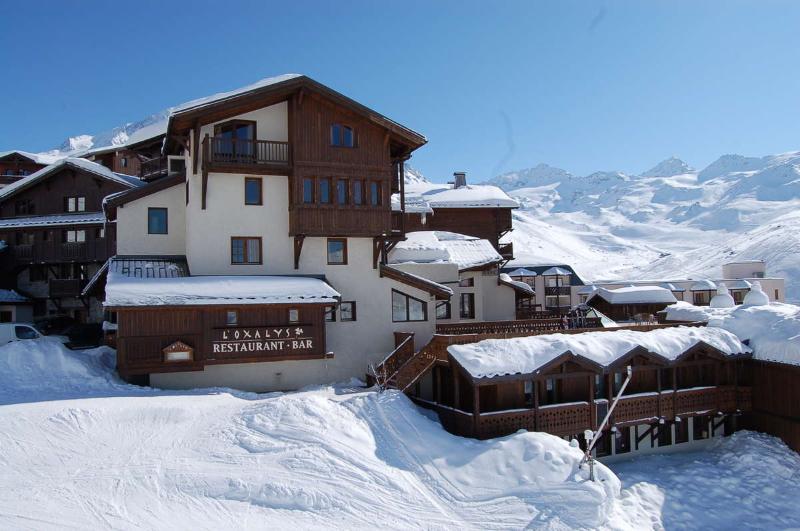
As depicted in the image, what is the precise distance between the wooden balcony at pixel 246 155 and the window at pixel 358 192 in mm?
3031

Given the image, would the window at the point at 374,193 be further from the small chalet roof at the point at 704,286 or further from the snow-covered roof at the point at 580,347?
the small chalet roof at the point at 704,286

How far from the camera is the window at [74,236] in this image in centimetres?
3822

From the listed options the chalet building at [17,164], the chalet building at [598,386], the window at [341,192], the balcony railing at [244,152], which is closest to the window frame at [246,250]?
the balcony railing at [244,152]

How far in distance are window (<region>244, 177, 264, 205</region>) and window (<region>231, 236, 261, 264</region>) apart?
1.58 metres

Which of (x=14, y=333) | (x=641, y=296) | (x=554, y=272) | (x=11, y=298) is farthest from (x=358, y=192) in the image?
(x=554, y=272)

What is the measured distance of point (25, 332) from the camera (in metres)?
26.2

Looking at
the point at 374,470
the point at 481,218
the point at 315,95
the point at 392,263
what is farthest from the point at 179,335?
the point at 481,218

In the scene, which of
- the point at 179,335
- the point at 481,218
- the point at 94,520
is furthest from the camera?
the point at 481,218

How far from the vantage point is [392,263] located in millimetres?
34438

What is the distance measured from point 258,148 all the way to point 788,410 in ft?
81.6

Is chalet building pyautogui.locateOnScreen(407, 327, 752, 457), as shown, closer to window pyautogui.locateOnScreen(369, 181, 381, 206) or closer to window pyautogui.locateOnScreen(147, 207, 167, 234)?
window pyautogui.locateOnScreen(369, 181, 381, 206)

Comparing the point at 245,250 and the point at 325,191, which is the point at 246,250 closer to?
the point at 245,250

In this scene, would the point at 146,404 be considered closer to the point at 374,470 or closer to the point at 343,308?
the point at 374,470

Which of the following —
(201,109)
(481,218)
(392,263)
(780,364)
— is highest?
(201,109)
